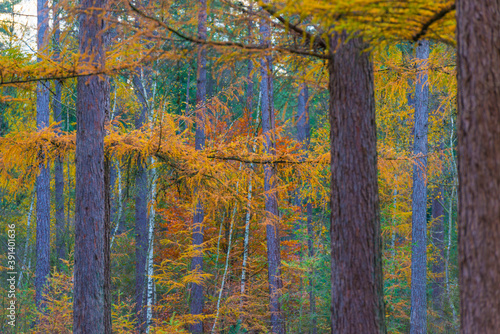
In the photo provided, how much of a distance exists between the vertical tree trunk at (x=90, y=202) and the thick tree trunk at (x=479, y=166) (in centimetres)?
512

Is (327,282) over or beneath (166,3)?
beneath

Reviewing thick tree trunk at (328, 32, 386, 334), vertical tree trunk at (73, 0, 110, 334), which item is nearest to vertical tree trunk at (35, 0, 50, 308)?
vertical tree trunk at (73, 0, 110, 334)

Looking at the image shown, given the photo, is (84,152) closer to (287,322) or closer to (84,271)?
(84,271)

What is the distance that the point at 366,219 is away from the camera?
13.1 ft

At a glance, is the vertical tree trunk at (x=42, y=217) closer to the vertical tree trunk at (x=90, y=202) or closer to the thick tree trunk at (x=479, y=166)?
the vertical tree trunk at (x=90, y=202)

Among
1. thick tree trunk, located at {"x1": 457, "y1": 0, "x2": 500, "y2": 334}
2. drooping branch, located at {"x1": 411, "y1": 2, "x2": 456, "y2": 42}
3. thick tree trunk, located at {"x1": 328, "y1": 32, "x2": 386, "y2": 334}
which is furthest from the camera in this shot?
thick tree trunk, located at {"x1": 328, "y1": 32, "x2": 386, "y2": 334}

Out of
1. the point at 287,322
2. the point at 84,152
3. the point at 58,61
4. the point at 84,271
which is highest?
the point at 58,61

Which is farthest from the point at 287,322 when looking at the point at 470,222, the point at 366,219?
the point at 470,222

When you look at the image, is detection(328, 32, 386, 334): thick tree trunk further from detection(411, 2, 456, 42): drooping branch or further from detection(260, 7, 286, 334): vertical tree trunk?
detection(260, 7, 286, 334): vertical tree trunk

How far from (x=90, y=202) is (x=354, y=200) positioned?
4.24 m

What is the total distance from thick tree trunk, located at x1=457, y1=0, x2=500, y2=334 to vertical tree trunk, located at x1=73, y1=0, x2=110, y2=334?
512 centimetres

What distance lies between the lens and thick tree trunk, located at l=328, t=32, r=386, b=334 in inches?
155

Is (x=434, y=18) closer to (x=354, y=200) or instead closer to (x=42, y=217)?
(x=354, y=200)

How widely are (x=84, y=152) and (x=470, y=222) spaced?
17.8 feet
